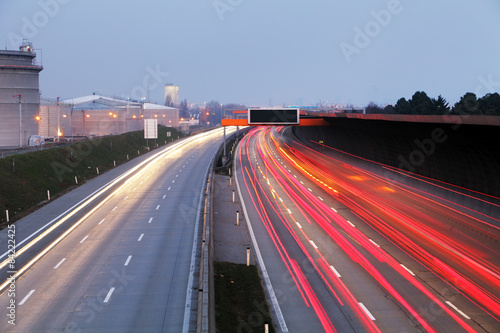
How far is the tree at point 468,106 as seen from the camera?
75.5 meters

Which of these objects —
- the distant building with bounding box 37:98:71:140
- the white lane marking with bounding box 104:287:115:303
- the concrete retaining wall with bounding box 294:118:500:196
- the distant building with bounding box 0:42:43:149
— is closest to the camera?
the white lane marking with bounding box 104:287:115:303

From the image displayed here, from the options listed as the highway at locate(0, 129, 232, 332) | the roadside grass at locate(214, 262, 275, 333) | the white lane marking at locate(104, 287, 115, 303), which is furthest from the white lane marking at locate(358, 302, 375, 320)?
the white lane marking at locate(104, 287, 115, 303)

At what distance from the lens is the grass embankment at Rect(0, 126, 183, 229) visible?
120 feet

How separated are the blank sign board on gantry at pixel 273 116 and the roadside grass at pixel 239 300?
40695 mm

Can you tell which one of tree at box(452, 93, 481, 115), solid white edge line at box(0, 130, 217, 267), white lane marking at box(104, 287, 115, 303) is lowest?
white lane marking at box(104, 287, 115, 303)

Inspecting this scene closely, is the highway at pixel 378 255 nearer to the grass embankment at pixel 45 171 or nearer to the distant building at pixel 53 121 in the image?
the grass embankment at pixel 45 171

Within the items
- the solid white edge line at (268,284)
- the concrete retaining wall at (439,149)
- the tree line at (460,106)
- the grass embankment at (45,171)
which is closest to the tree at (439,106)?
the tree line at (460,106)

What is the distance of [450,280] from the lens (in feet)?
69.6

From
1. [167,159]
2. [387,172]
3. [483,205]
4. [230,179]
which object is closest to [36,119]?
[167,159]

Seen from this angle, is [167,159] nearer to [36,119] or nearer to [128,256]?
[36,119]

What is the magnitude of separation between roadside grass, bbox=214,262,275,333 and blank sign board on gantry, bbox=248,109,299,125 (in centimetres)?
4069

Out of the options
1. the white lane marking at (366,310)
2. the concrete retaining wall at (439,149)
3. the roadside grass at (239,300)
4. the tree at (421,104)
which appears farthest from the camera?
the tree at (421,104)

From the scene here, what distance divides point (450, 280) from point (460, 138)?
44.8ft

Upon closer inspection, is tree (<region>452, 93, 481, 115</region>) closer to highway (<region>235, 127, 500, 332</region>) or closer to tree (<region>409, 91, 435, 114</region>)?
tree (<region>409, 91, 435, 114</region>)
